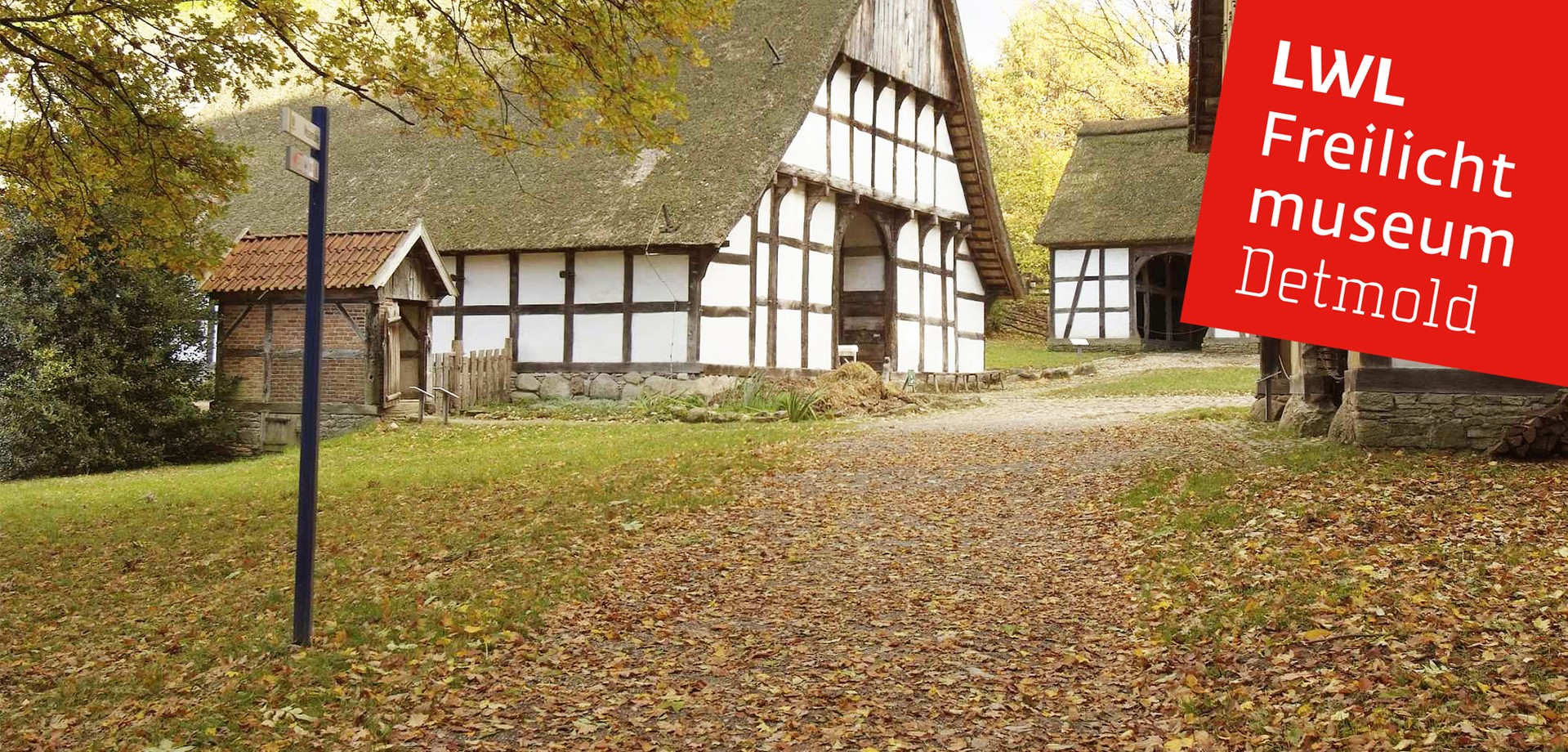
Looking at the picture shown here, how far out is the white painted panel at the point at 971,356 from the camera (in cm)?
2794

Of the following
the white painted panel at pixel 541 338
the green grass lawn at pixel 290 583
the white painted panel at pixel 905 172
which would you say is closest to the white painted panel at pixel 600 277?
the white painted panel at pixel 541 338

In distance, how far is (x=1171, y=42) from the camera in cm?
4125

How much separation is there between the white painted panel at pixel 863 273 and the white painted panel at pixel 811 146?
3.60 metres

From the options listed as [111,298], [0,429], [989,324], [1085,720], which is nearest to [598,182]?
[111,298]

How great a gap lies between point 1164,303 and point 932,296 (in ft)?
50.7

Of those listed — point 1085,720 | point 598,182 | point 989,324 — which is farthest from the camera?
point 989,324

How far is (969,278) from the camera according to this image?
28578 millimetres

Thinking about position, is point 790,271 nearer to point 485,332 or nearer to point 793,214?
point 793,214

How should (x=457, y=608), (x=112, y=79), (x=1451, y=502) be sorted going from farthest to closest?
1. (x=112, y=79)
2. (x=1451, y=502)
3. (x=457, y=608)

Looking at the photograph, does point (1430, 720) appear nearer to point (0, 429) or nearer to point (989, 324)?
point (0, 429)

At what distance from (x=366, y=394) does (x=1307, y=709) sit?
1675cm

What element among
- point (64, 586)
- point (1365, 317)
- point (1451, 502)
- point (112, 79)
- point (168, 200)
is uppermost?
point (112, 79)

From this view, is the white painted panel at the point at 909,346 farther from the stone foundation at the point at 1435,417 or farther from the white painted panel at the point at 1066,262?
the stone foundation at the point at 1435,417

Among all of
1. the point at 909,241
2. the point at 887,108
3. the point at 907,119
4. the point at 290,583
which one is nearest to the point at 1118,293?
the point at 909,241
